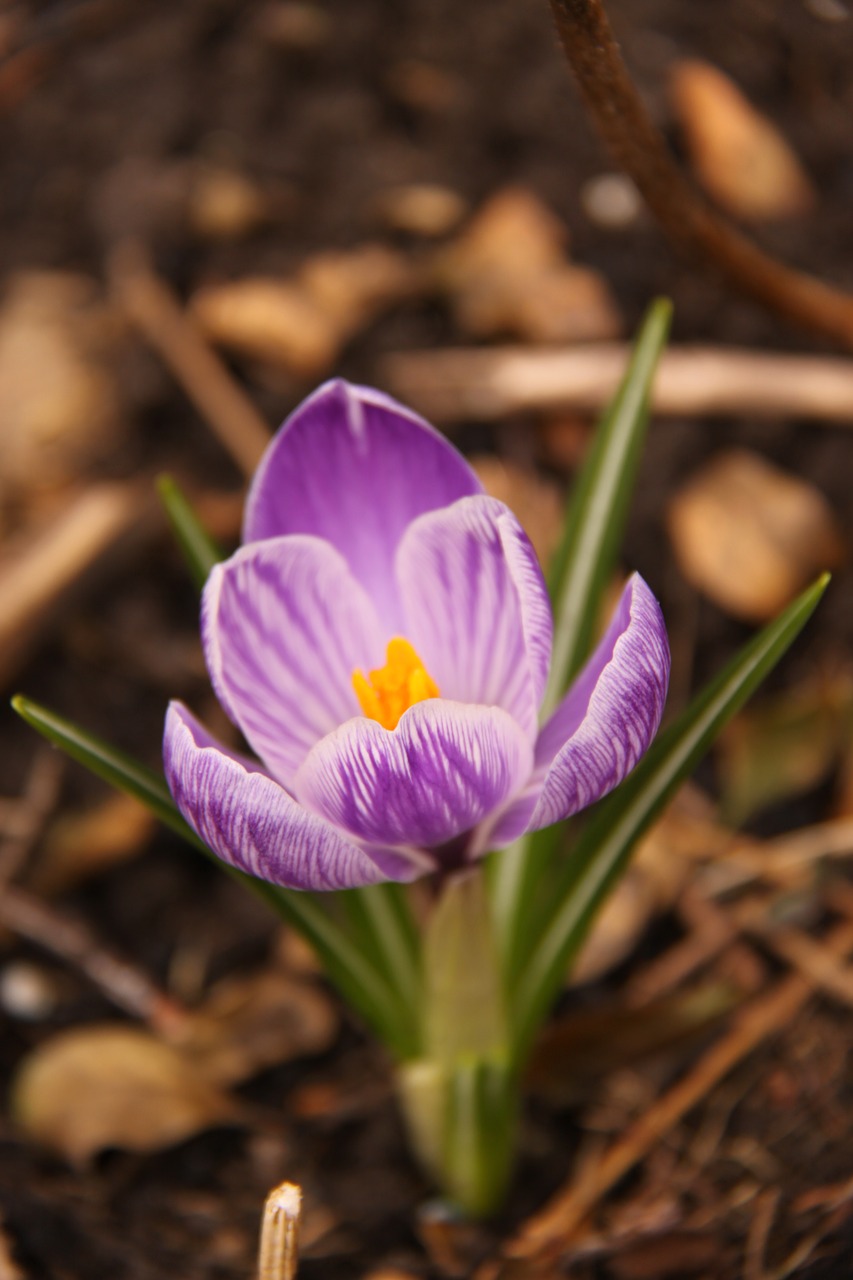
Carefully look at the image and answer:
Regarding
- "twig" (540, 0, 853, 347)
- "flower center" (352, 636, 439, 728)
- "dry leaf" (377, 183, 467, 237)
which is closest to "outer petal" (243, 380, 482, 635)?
"flower center" (352, 636, 439, 728)

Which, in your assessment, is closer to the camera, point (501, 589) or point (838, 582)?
point (501, 589)

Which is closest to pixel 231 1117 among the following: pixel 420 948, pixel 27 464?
pixel 420 948

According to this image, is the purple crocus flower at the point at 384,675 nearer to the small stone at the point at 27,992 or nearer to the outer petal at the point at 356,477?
the outer petal at the point at 356,477

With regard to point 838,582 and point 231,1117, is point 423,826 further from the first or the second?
point 838,582

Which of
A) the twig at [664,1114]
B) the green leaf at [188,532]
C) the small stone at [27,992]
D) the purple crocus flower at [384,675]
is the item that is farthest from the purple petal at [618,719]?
the small stone at [27,992]

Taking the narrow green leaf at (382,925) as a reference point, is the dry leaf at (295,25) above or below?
above

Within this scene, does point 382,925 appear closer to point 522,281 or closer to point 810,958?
point 810,958
